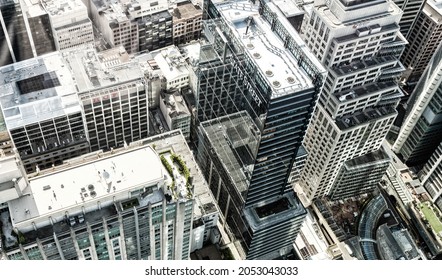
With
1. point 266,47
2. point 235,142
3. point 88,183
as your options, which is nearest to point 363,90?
point 235,142

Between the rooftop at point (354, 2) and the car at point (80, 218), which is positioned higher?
the rooftop at point (354, 2)

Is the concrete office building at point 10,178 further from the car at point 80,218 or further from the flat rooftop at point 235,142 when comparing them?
the flat rooftop at point 235,142

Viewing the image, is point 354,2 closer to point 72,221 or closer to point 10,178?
point 72,221

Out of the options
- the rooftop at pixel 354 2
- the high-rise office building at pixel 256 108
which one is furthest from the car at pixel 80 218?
the rooftop at pixel 354 2

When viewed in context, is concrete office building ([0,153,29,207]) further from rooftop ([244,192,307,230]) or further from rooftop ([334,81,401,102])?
rooftop ([334,81,401,102])

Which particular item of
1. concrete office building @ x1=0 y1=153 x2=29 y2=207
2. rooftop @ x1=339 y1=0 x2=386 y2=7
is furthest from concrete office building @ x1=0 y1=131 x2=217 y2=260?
rooftop @ x1=339 y1=0 x2=386 y2=7
